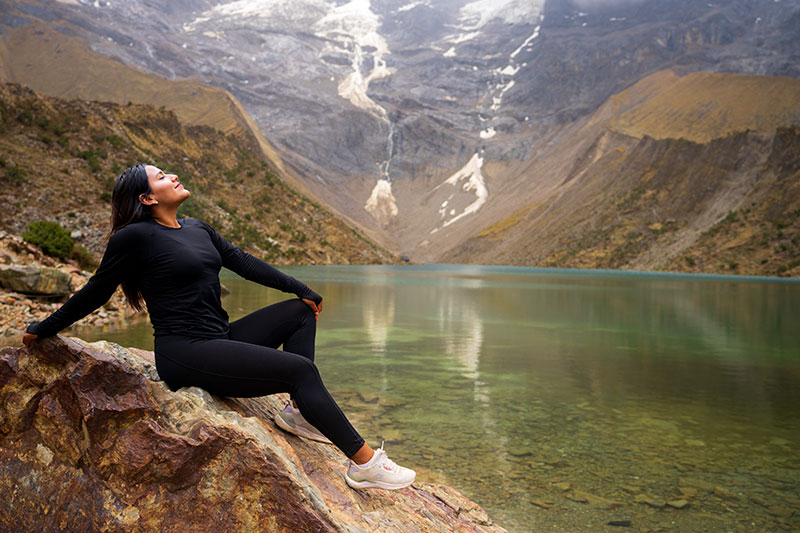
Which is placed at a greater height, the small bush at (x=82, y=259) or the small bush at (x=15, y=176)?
the small bush at (x=15, y=176)

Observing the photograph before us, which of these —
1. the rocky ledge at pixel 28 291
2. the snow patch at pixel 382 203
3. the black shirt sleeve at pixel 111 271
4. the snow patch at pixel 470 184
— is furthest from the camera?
the snow patch at pixel 382 203

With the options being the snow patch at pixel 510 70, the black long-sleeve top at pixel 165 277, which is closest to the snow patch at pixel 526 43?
the snow patch at pixel 510 70

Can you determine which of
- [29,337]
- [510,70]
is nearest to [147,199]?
[29,337]

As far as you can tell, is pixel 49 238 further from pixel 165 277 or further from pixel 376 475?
pixel 376 475

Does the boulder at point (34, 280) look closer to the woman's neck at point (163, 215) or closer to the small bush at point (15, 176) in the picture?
the woman's neck at point (163, 215)

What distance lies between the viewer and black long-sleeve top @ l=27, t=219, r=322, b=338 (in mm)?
3154

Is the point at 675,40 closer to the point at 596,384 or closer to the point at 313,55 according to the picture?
the point at 313,55

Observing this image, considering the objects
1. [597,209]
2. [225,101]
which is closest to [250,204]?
[225,101]

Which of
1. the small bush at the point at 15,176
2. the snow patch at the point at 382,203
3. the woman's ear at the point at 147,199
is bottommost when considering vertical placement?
the woman's ear at the point at 147,199

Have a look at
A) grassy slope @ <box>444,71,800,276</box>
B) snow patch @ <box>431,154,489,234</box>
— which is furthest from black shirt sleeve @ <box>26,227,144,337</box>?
snow patch @ <box>431,154,489,234</box>

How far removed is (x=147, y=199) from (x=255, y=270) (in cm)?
84

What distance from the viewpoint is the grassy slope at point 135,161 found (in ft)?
122

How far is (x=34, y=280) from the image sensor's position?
1425 centimetres

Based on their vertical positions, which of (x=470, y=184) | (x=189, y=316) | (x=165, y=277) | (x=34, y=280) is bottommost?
(x=34, y=280)
